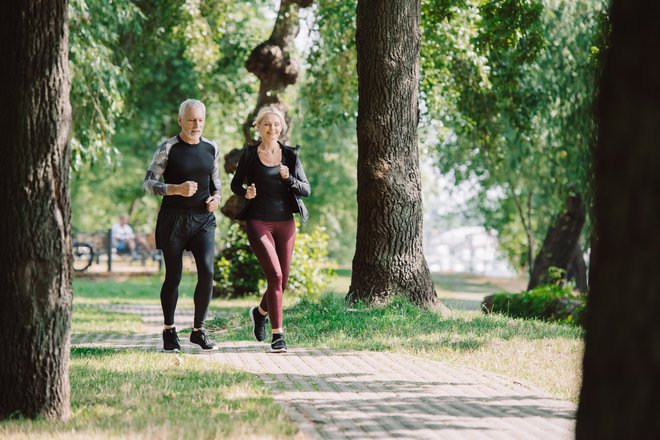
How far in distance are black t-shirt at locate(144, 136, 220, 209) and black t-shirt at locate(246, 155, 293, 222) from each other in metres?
0.44

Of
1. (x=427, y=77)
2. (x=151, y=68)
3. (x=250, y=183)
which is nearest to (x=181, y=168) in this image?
(x=250, y=183)

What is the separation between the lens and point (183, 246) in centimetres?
848

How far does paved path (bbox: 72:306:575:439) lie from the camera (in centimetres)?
510

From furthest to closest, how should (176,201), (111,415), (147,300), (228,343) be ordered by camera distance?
(147,300)
(228,343)
(176,201)
(111,415)

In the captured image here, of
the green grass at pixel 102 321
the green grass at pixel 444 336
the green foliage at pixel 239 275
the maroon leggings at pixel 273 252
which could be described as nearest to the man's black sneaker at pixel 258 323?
the green grass at pixel 444 336

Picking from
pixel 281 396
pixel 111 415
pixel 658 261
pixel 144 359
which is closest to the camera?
pixel 658 261

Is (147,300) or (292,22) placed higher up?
(292,22)

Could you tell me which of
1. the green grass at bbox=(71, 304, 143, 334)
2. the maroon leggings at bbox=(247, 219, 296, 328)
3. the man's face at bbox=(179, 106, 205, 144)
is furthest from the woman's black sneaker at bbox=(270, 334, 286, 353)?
the green grass at bbox=(71, 304, 143, 334)

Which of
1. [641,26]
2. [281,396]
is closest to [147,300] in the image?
[281,396]

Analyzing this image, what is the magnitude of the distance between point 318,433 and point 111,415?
1.26 metres

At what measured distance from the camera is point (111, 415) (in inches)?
212

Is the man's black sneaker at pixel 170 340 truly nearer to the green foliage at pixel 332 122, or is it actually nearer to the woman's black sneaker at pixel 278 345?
the woman's black sneaker at pixel 278 345

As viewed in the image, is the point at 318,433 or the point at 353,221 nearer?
the point at 318,433

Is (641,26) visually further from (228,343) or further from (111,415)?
(228,343)
